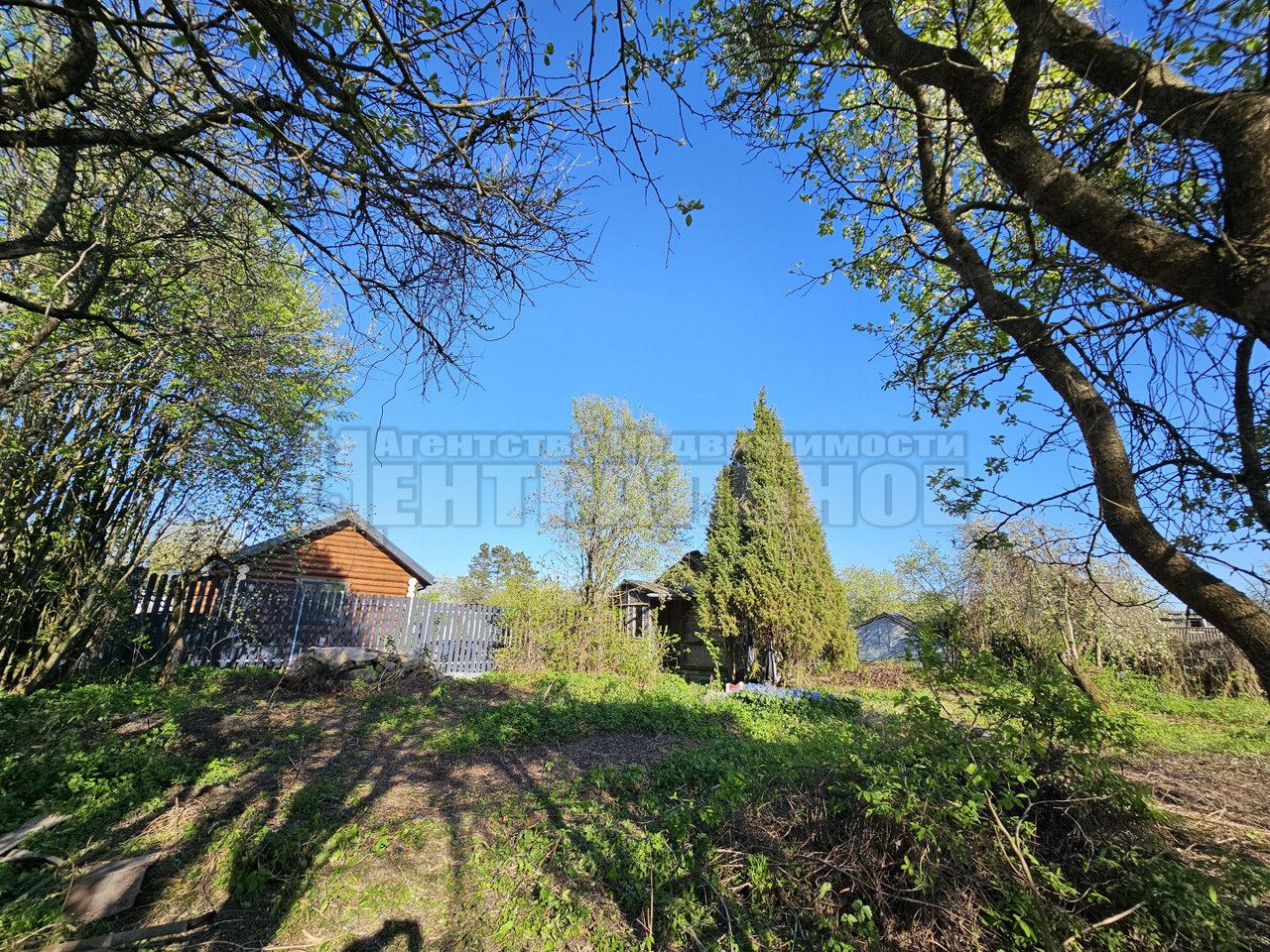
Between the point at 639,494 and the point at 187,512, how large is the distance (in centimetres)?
1181

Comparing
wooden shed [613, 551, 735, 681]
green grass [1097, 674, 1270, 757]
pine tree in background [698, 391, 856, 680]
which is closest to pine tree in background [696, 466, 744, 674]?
pine tree in background [698, 391, 856, 680]

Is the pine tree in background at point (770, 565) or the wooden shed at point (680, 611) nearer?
the pine tree in background at point (770, 565)

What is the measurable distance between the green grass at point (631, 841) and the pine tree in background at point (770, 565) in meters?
7.72

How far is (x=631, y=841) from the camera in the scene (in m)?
3.42

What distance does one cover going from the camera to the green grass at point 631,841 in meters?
2.27

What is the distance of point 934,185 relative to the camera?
333 centimetres

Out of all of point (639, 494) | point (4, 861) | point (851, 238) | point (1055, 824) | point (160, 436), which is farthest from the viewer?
point (639, 494)

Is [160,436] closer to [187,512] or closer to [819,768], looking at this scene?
[187,512]

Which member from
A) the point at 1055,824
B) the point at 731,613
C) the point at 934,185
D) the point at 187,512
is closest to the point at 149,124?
the point at 934,185

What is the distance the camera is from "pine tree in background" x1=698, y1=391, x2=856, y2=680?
41.3ft

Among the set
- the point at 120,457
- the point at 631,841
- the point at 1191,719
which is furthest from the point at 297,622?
the point at 1191,719

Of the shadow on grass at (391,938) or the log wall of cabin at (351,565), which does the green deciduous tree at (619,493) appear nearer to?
the log wall of cabin at (351,565)

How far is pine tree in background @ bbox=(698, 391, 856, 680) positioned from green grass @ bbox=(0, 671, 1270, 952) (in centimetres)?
772

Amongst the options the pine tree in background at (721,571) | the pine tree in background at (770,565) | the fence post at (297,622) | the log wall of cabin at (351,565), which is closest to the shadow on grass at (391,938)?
the fence post at (297,622)
